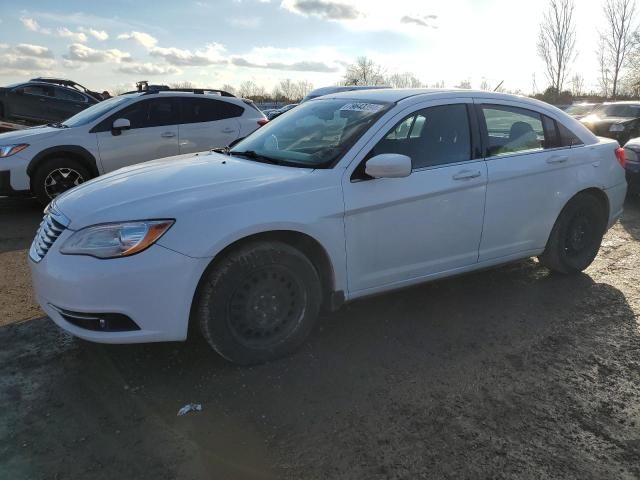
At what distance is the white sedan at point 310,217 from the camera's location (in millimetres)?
3047

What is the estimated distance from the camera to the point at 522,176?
436 cm

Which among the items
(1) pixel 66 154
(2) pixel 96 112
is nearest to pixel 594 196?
(1) pixel 66 154

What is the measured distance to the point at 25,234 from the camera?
21.6 feet

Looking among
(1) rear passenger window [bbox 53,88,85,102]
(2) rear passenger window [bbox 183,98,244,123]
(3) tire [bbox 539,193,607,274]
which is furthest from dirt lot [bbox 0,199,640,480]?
(1) rear passenger window [bbox 53,88,85,102]

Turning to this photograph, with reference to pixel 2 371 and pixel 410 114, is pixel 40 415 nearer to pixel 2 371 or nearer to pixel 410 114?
pixel 2 371

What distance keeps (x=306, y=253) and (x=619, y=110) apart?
12.7 m

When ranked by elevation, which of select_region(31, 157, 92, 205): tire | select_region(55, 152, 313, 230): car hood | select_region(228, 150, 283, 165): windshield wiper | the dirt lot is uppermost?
select_region(228, 150, 283, 165): windshield wiper

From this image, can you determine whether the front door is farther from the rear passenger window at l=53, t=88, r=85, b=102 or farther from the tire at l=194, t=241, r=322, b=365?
the rear passenger window at l=53, t=88, r=85, b=102

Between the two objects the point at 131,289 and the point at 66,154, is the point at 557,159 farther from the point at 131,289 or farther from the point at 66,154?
the point at 66,154

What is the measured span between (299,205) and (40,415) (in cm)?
181

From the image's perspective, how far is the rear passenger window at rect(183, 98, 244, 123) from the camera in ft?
28.0

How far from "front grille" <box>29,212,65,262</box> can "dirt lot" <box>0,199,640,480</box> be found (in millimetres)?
685

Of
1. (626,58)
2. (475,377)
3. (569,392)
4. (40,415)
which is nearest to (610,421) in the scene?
(569,392)

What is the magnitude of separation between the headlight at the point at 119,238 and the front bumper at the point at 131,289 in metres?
0.04
